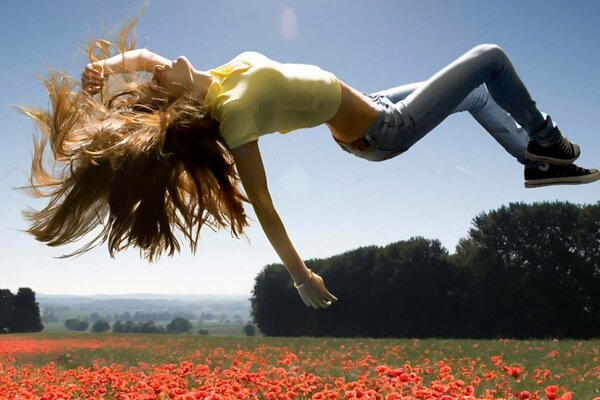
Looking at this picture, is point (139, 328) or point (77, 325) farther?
point (77, 325)

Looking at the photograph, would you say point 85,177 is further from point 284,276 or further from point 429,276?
point 284,276

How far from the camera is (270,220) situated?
136 inches

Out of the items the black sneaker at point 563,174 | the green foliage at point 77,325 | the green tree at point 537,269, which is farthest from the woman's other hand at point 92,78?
the green foliage at point 77,325

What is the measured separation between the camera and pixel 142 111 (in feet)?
12.7

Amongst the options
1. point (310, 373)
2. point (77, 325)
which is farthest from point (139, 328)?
point (310, 373)

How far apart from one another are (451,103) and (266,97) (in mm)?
1129

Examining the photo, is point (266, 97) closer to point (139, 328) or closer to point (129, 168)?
point (129, 168)

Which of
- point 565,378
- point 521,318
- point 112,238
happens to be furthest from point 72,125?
point 521,318

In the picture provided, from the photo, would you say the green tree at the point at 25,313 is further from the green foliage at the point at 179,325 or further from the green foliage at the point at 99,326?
the green foliage at the point at 179,325

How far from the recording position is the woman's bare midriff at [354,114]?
148 inches

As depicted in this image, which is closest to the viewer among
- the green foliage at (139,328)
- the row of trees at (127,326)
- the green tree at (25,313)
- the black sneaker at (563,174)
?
the black sneaker at (563,174)

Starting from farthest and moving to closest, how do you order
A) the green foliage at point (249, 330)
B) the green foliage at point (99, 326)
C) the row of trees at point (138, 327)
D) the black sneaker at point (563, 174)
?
the green foliage at point (99, 326) → the row of trees at point (138, 327) → the green foliage at point (249, 330) → the black sneaker at point (563, 174)

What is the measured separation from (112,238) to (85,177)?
0.41 meters

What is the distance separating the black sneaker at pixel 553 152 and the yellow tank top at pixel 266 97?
1342mm
